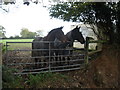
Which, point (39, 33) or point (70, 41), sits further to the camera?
point (39, 33)

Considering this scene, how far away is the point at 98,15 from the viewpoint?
5.51 m

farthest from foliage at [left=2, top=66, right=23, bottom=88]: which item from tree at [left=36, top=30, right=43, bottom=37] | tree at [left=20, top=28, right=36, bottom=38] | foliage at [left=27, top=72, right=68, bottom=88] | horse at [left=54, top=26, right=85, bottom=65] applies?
tree at [left=36, top=30, right=43, bottom=37]

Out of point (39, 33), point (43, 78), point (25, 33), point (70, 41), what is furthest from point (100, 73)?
point (25, 33)

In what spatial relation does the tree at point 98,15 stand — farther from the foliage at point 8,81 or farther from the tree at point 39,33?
the foliage at point 8,81

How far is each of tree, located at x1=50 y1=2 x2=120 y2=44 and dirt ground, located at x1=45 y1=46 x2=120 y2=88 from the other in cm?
55

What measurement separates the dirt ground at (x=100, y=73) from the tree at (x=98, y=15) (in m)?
0.55

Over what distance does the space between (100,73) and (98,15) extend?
2.12 m

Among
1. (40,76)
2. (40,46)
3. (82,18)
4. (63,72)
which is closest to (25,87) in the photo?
(40,76)

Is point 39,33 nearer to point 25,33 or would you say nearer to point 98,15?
point 25,33

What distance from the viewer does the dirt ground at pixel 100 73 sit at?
4514mm

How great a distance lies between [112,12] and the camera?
5398 mm

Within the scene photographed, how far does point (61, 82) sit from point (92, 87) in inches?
42.6

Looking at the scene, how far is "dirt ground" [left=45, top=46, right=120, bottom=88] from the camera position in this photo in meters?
4.51

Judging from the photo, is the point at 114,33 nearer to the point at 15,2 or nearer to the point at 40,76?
the point at 40,76
